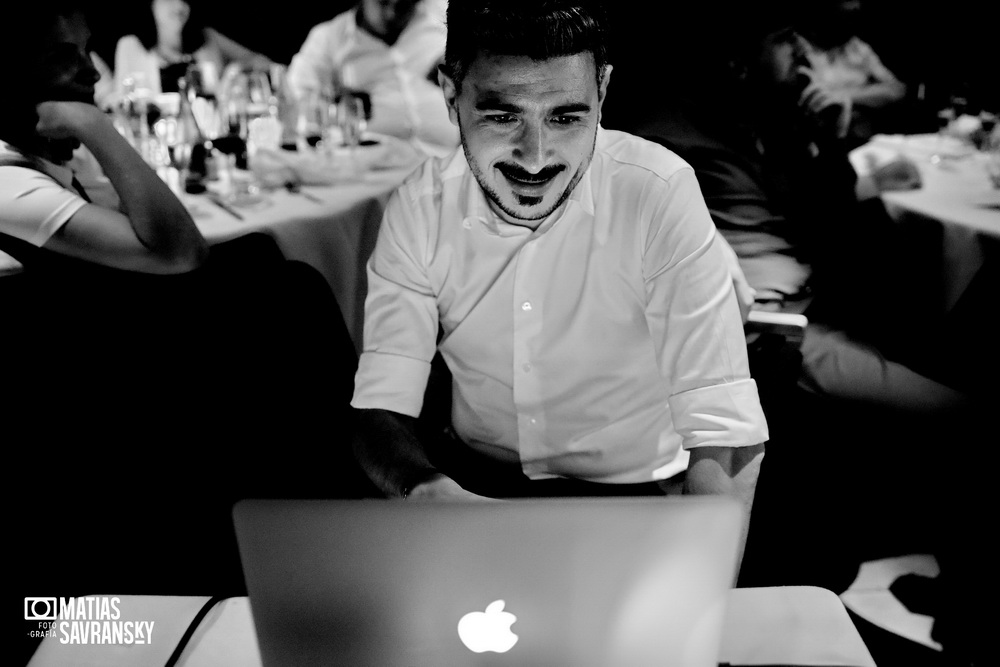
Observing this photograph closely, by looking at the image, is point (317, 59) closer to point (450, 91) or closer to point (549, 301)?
point (450, 91)

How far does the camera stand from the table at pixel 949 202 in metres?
2.12

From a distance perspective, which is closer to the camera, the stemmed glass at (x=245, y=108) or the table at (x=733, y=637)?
the table at (x=733, y=637)

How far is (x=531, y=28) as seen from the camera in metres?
1.16

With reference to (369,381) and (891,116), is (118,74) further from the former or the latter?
(891,116)

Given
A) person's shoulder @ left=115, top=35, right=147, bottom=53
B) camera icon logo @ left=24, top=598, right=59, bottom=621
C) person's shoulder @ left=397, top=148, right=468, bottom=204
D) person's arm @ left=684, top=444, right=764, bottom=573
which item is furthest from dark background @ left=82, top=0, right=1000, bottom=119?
camera icon logo @ left=24, top=598, right=59, bottom=621

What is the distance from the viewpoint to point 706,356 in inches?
47.5

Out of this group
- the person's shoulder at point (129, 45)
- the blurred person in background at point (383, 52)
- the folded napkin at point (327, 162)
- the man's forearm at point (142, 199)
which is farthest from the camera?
the blurred person in background at point (383, 52)

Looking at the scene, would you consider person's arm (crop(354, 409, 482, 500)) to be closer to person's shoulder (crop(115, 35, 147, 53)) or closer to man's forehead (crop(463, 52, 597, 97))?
man's forehead (crop(463, 52, 597, 97))

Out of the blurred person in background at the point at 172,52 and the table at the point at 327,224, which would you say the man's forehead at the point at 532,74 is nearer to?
the table at the point at 327,224

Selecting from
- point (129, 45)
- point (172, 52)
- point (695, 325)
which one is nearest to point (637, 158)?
point (695, 325)

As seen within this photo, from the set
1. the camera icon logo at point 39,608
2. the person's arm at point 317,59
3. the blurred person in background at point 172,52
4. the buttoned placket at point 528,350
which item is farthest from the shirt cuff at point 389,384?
the person's arm at point 317,59

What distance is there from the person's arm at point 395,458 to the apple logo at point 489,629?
1.54 feet

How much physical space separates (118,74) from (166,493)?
213cm

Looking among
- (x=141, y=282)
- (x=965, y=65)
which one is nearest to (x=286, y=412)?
(x=141, y=282)
